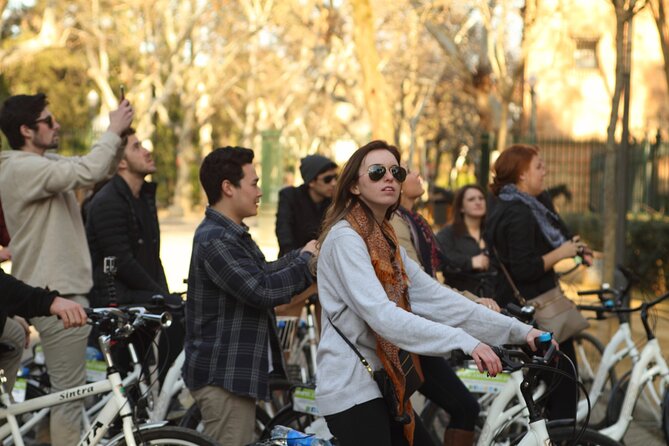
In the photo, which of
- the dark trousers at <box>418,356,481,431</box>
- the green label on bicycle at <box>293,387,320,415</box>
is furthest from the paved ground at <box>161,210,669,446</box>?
the green label on bicycle at <box>293,387,320,415</box>

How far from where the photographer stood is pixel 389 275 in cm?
407

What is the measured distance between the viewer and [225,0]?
32.7 metres

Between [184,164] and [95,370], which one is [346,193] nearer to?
[95,370]

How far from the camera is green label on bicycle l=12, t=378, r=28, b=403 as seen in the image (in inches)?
252

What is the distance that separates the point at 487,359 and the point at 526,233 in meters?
2.75

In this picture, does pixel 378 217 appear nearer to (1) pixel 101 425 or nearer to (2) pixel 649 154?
(1) pixel 101 425

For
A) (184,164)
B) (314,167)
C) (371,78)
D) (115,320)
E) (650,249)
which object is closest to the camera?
(115,320)

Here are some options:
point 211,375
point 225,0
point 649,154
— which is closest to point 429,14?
point 649,154

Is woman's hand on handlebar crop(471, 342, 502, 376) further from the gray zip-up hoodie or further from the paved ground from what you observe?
the paved ground

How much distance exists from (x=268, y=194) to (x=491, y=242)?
19029mm

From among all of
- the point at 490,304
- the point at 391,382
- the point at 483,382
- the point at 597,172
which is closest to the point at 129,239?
the point at 483,382

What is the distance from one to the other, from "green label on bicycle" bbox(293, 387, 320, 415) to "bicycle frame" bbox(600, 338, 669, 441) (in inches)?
65.9

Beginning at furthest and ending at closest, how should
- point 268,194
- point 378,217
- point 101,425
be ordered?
point 268,194 < point 101,425 < point 378,217

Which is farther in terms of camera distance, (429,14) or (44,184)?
(429,14)
